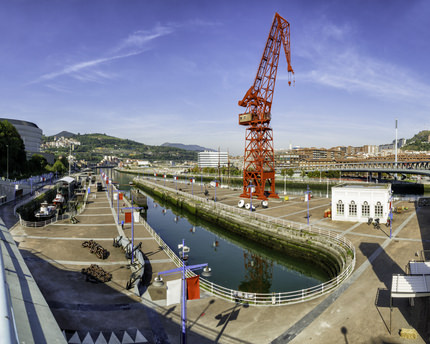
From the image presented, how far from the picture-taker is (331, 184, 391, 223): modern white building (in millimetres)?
38281

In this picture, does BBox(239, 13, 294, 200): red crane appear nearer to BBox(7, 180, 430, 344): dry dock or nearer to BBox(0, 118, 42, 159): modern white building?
BBox(7, 180, 430, 344): dry dock

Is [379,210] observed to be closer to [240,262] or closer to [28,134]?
[240,262]

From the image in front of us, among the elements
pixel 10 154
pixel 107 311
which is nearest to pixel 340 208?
pixel 107 311

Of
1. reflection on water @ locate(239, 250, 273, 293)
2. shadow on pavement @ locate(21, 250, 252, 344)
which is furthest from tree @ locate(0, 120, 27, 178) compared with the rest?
reflection on water @ locate(239, 250, 273, 293)

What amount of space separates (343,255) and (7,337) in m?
29.3

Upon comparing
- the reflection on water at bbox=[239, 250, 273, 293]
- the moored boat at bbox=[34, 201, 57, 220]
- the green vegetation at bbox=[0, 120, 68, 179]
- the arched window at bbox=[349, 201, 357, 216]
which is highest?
the green vegetation at bbox=[0, 120, 68, 179]

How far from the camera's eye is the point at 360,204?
39.3 metres

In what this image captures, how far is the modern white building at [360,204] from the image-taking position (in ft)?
126

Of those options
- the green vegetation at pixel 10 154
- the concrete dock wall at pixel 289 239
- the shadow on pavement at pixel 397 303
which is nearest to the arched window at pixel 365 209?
the concrete dock wall at pixel 289 239

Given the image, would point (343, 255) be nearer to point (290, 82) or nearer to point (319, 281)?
point (319, 281)

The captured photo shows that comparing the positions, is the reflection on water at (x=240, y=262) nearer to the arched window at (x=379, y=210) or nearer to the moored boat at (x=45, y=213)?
the arched window at (x=379, y=210)

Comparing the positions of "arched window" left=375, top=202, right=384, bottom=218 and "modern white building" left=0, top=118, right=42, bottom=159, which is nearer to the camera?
"arched window" left=375, top=202, right=384, bottom=218

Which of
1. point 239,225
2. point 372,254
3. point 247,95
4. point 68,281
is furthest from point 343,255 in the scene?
point 247,95

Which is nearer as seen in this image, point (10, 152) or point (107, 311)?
point (107, 311)
